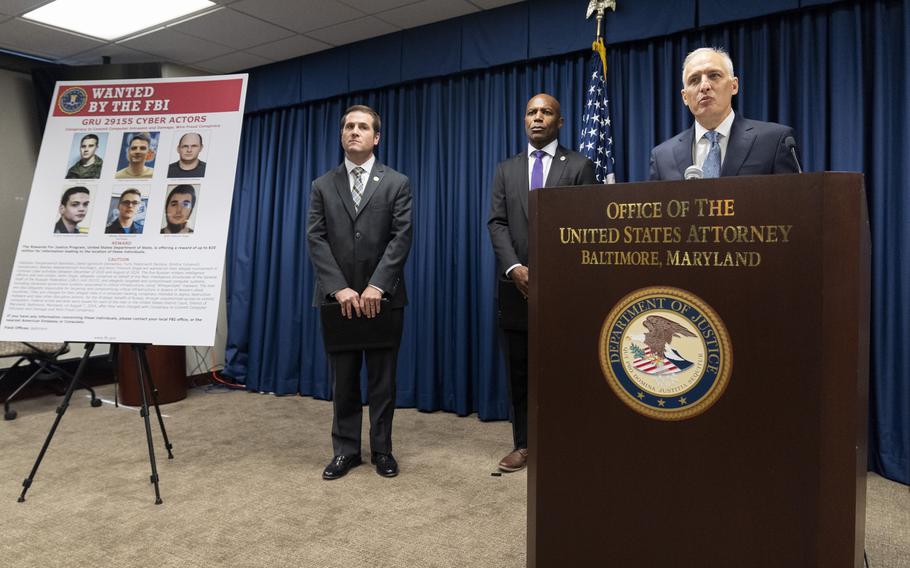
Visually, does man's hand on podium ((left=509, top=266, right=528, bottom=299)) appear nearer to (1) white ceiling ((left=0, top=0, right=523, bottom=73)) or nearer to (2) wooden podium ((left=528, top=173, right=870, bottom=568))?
(2) wooden podium ((left=528, top=173, right=870, bottom=568))

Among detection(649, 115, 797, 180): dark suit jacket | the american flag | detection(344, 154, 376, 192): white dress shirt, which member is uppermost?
the american flag

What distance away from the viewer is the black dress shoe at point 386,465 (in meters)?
2.85

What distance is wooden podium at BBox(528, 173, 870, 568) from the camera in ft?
3.05

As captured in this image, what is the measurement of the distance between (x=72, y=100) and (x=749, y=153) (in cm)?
273

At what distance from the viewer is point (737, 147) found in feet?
5.90

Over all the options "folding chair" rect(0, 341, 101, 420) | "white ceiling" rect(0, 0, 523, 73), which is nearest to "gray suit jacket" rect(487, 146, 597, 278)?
"white ceiling" rect(0, 0, 523, 73)

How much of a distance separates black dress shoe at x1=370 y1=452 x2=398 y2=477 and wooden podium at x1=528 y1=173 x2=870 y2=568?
179 centimetres

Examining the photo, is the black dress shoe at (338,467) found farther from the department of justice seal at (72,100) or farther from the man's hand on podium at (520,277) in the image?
the department of justice seal at (72,100)

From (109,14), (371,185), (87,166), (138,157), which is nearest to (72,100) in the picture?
(87,166)

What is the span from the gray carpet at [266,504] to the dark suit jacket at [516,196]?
0.93m

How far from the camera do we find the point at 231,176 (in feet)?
8.45

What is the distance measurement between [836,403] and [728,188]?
358mm

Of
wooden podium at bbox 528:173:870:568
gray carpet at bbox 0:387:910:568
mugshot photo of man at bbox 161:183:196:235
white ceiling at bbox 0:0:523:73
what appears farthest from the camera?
white ceiling at bbox 0:0:523:73

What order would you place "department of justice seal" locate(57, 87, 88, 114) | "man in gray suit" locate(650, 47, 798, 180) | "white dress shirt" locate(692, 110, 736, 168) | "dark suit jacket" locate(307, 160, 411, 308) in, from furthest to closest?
"dark suit jacket" locate(307, 160, 411, 308) < "department of justice seal" locate(57, 87, 88, 114) < "white dress shirt" locate(692, 110, 736, 168) < "man in gray suit" locate(650, 47, 798, 180)
